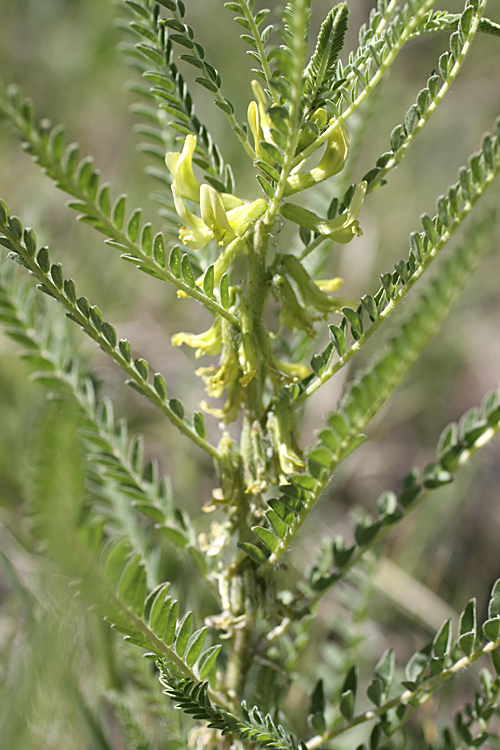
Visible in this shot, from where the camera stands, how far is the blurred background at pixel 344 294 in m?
2.97

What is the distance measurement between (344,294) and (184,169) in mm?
2992

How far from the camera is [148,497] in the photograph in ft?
4.73

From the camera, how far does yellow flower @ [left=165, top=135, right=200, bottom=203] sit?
1.12 m

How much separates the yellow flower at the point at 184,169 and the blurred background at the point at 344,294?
3.17 ft

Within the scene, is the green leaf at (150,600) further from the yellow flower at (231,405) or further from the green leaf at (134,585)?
the yellow flower at (231,405)

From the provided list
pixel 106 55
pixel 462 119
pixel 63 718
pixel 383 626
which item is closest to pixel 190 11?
pixel 106 55

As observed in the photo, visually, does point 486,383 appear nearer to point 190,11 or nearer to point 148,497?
point 148,497

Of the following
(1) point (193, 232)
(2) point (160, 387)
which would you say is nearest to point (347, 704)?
(2) point (160, 387)

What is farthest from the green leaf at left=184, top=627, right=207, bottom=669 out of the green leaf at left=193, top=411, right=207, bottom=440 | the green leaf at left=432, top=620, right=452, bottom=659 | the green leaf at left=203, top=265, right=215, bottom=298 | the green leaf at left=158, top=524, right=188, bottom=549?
the green leaf at left=203, top=265, right=215, bottom=298

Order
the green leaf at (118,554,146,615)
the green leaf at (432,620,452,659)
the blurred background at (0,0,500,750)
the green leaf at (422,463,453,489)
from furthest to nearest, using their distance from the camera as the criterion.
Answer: the blurred background at (0,0,500,750)
the green leaf at (422,463,453,489)
the green leaf at (432,620,452,659)
the green leaf at (118,554,146,615)

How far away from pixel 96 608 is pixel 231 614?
18.6 inches

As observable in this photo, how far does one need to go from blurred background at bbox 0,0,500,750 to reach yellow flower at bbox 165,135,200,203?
97 cm

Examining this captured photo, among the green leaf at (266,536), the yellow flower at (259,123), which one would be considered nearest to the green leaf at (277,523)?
the green leaf at (266,536)

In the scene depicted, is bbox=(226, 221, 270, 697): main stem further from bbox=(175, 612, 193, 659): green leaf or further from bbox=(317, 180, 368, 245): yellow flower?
bbox=(175, 612, 193, 659): green leaf
